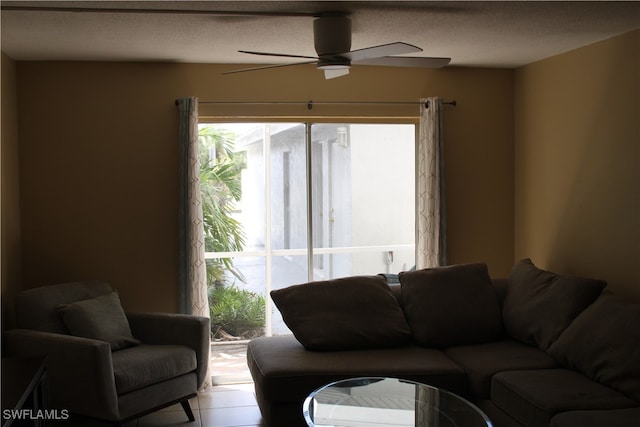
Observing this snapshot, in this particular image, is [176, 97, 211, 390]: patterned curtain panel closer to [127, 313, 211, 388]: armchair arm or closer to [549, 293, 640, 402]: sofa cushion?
[127, 313, 211, 388]: armchair arm

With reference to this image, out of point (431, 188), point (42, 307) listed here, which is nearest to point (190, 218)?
point (42, 307)

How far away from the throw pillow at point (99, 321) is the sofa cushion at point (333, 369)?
0.87m

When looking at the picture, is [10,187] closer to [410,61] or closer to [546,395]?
[410,61]

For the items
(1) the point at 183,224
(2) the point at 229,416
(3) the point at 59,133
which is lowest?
(2) the point at 229,416

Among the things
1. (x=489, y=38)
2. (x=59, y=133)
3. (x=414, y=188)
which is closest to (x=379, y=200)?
(x=414, y=188)

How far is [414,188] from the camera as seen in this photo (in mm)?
5516

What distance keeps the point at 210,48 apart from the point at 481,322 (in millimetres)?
2526

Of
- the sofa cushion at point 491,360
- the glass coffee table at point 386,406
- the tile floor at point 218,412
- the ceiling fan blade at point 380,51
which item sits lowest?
the tile floor at point 218,412

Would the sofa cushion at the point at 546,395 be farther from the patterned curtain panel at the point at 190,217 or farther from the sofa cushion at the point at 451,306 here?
the patterned curtain panel at the point at 190,217

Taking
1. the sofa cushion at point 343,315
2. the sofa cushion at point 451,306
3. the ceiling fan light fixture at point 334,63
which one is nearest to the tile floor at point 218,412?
the sofa cushion at point 343,315

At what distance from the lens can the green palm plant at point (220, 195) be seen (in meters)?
5.30

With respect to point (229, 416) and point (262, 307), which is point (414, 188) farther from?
point (229, 416)

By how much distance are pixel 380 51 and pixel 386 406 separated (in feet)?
5.82

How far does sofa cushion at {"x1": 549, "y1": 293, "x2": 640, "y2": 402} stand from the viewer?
3.29 metres
